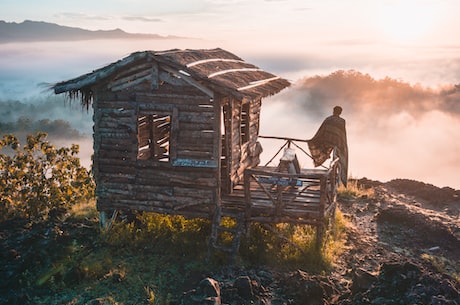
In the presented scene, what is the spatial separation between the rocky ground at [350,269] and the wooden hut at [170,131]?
1709 mm

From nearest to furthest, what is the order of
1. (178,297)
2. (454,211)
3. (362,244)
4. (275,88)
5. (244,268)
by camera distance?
1. (178,297)
2. (244,268)
3. (362,244)
4. (275,88)
5. (454,211)

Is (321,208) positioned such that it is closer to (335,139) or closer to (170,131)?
(335,139)

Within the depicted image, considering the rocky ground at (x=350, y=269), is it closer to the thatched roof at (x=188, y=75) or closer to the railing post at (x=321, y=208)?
the railing post at (x=321, y=208)

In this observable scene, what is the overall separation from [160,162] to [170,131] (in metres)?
0.93

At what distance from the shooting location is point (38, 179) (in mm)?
16109

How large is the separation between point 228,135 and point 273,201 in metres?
2.26

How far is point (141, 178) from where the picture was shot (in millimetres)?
12445

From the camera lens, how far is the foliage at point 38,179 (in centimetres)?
1530

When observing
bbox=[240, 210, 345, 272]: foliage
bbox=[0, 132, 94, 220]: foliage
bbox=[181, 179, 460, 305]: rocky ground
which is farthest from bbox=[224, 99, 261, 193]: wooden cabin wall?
bbox=[0, 132, 94, 220]: foliage

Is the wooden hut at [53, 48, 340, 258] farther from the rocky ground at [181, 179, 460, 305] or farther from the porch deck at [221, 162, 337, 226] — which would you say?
the rocky ground at [181, 179, 460, 305]

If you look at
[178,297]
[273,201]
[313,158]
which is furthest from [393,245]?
[178,297]

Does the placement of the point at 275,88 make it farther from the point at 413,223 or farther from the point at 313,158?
the point at 413,223

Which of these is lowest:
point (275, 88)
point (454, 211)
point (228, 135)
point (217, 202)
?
point (454, 211)

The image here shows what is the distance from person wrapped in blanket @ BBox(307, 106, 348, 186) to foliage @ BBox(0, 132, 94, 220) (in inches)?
353
